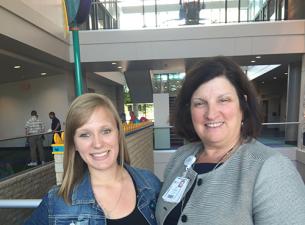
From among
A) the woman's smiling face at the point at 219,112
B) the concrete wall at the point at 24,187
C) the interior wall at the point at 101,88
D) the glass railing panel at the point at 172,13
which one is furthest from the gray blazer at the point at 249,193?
the interior wall at the point at 101,88

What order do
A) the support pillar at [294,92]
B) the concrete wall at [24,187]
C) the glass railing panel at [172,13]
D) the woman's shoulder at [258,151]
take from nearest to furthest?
the woman's shoulder at [258,151] → the concrete wall at [24,187] → the glass railing panel at [172,13] → the support pillar at [294,92]

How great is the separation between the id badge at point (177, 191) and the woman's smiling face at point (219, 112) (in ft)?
0.79

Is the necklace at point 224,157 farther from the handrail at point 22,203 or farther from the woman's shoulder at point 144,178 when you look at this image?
the handrail at point 22,203

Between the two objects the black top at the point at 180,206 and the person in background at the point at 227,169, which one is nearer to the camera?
the person in background at the point at 227,169

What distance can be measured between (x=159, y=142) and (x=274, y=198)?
8588 millimetres

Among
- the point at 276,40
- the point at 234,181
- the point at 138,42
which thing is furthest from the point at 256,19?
the point at 234,181

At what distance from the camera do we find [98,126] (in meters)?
1.29

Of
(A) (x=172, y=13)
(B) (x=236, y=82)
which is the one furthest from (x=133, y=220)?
(A) (x=172, y=13)

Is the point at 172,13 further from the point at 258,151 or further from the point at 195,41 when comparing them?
the point at 258,151

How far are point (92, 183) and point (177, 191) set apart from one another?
0.47m

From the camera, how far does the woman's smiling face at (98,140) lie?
1.28m

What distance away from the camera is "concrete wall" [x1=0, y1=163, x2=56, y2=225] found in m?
4.28

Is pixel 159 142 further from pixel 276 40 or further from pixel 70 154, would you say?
pixel 70 154

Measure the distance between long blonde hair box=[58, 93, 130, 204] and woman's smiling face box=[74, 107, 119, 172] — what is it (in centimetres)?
2
